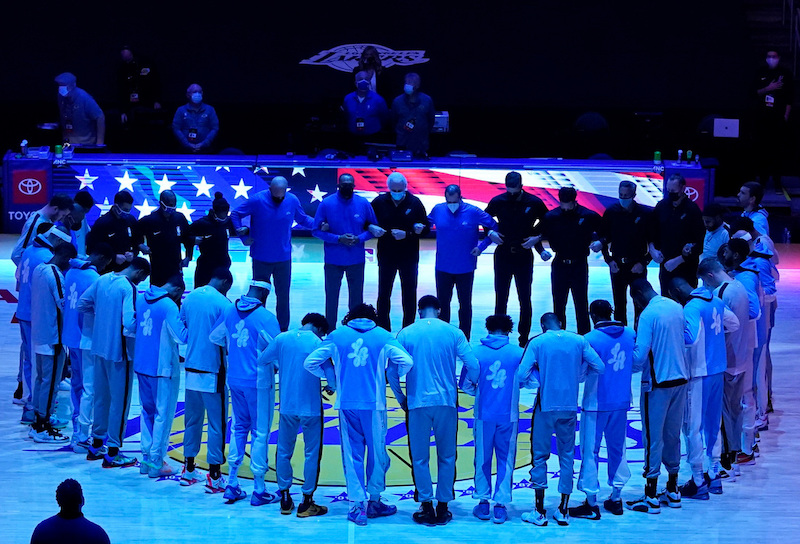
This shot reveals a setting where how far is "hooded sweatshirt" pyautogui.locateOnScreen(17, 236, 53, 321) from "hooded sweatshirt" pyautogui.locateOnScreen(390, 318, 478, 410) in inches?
152

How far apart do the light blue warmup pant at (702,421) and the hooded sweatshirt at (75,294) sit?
5.03 metres

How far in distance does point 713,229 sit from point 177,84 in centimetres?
1146

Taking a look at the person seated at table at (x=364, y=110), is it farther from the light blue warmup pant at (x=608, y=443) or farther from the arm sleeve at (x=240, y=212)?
the light blue warmup pant at (x=608, y=443)

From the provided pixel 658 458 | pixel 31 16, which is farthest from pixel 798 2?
pixel 658 458

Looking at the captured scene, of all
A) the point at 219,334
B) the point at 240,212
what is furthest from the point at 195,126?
the point at 219,334

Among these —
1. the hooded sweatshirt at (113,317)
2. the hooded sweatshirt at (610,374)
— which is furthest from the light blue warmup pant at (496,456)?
the hooded sweatshirt at (113,317)

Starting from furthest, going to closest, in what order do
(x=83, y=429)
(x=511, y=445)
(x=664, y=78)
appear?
(x=664, y=78), (x=83, y=429), (x=511, y=445)

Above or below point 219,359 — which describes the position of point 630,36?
above

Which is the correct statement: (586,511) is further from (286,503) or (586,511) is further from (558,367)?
(286,503)

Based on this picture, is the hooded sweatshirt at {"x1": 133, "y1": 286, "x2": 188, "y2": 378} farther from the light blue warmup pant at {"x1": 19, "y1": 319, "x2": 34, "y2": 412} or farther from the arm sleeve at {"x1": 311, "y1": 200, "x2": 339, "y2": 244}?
the arm sleeve at {"x1": 311, "y1": 200, "x2": 339, "y2": 244}

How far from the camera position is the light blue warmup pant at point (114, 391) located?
384 inches

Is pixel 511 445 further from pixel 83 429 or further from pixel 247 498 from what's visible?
pixel 83 429

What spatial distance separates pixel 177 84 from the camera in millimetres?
20750

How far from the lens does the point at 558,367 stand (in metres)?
8.69
